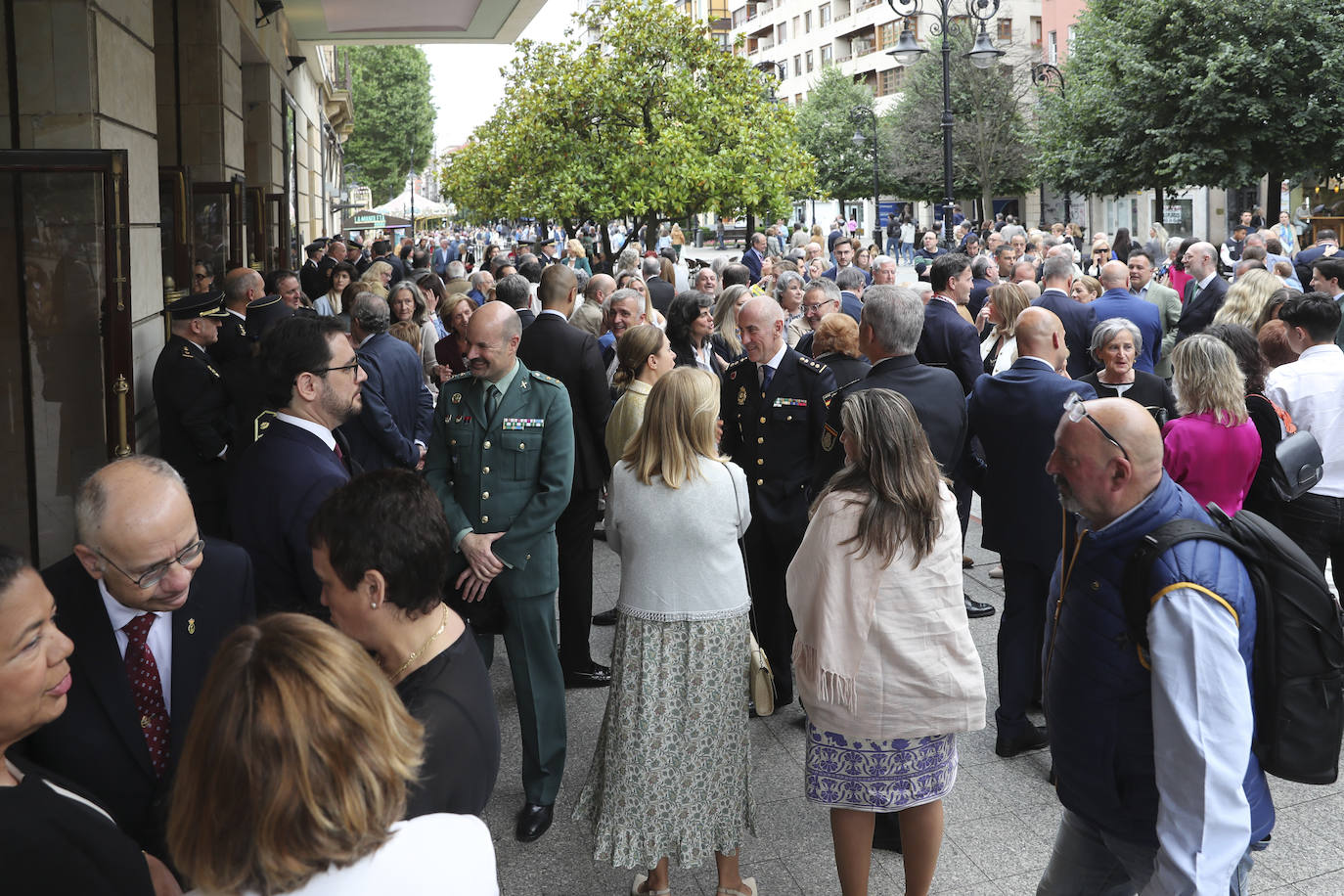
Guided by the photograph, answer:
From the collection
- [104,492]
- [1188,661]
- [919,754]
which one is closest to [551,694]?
[919,754]

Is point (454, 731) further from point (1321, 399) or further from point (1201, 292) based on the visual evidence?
point (1201, 292)

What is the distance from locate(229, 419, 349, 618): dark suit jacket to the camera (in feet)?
11.8

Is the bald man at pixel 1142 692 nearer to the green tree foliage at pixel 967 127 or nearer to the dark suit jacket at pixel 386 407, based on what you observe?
the dark suit jacket at pixel 386 407

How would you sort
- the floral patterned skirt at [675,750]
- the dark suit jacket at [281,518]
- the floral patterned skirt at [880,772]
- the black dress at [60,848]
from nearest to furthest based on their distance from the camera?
the black dress at [60,848] → the dark suit jacket at [281,518] → the floral patterned skirt at [880,772] → the floral patterned skirt at [675,750]

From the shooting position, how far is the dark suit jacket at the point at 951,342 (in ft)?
25.9

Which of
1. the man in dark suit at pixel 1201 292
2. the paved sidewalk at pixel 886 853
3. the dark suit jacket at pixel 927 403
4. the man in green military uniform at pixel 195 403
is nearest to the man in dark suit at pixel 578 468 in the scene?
the paved sidewalk at pixel 886 853

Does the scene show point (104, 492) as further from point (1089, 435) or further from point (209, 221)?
point (209, 221)

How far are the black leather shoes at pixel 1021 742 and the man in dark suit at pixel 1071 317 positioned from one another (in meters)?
3.83

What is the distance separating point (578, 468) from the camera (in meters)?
6.52

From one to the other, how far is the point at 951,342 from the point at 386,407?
3.74 m

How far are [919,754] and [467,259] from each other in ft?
111

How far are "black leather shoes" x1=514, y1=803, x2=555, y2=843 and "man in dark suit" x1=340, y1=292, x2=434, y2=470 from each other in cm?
248

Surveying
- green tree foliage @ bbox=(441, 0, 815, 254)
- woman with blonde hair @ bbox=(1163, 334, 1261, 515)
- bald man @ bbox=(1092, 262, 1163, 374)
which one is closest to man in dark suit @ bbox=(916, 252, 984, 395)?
bald man @ bbox=(1092, 262, 1163, 374)

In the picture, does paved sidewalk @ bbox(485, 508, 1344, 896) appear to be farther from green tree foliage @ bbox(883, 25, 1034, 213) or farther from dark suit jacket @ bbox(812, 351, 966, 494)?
green tree foliage @ bbox(883, 25, 1034, 213)
